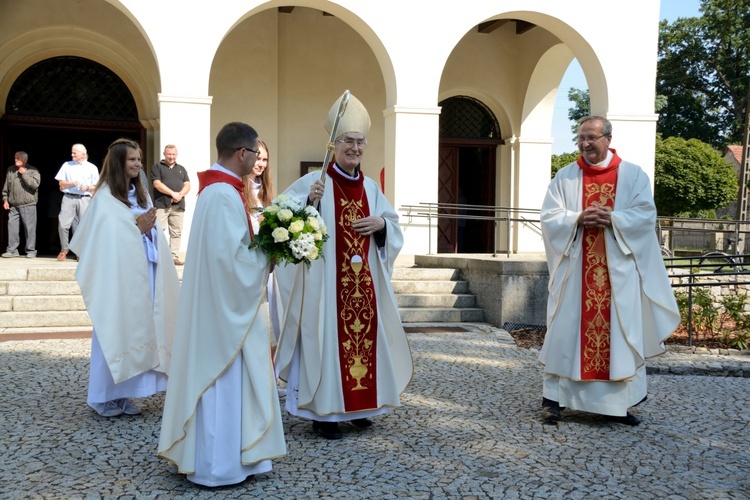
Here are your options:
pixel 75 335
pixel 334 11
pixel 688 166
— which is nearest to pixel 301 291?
pixel 75 335

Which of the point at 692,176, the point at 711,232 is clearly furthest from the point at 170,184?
the point at 692,176

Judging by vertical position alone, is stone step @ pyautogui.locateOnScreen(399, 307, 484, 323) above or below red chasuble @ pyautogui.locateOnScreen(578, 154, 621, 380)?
below

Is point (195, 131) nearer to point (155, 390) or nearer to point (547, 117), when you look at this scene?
point (155, 390)

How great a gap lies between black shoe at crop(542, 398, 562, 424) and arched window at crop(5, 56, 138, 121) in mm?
11333

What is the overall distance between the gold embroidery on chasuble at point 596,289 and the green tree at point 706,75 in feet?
138

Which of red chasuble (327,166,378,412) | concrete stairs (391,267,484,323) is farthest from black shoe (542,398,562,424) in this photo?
Result: concrete stairs (391,267,484,323)

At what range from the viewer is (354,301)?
15.6 ft

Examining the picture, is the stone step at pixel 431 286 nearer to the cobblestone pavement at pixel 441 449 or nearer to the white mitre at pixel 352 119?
the cobblestone pavement at pixel 441 449

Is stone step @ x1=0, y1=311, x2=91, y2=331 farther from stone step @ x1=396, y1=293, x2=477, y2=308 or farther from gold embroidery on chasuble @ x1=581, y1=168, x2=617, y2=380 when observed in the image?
gold embroidery on chasuble @ x1=581, y1=168, x2=617, y2=380

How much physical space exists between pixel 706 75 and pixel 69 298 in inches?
1712

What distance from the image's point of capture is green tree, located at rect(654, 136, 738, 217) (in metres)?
29.9

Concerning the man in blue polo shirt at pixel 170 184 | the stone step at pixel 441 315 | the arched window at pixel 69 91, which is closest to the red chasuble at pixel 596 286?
Answer: the stone step at pixel 441 315

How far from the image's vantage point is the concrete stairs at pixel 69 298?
863cm

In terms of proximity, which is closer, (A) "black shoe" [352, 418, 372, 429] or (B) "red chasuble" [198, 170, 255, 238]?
(B) "red chasuble" [198, 170, 255, 238]
